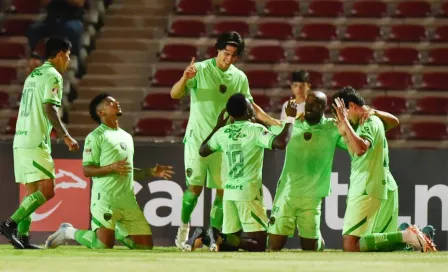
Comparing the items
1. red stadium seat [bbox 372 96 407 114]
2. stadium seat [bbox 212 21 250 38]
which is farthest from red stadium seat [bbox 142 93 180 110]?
red stadium seat [bbox 372 96 407 114]

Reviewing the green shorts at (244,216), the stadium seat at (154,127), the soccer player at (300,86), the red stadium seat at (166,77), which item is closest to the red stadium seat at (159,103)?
the red stadium seat at (166,77)

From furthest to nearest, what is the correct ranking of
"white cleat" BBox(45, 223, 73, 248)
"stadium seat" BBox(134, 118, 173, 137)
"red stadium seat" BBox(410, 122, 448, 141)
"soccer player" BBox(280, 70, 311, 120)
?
1. "red stadium seat" BBox(410, 122, 448, 141)
2. "stadium seat" BBox(134, 118, 173, 137)
3. "soccer player" BBox(280, 70, 311, 120)
4. "white cleat" BBox(45, 223, 73, 248)

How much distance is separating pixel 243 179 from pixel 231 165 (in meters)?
0.19

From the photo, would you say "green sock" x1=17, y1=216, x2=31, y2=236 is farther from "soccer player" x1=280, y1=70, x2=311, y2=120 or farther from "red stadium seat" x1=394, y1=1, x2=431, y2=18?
"red stadium seat" x1=394, y1=1, x2=431, y2=18

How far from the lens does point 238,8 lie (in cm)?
1881

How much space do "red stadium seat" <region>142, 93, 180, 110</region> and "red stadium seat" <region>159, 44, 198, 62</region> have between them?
851 millimetres

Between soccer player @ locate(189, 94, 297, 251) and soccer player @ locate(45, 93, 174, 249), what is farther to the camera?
soccer player @ locate(45, 93, 174, 249)

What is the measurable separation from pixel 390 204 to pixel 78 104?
271 inches

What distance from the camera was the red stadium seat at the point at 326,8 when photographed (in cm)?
1866

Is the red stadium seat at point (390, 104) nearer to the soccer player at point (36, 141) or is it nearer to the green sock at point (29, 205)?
the soccer player at point (36, 141)

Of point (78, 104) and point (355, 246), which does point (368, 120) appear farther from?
point (78, 104)

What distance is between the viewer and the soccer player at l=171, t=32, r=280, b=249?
454 inches

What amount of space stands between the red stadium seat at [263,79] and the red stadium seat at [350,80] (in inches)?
34.1

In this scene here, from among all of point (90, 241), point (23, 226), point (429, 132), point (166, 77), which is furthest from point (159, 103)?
point (23, 226)
